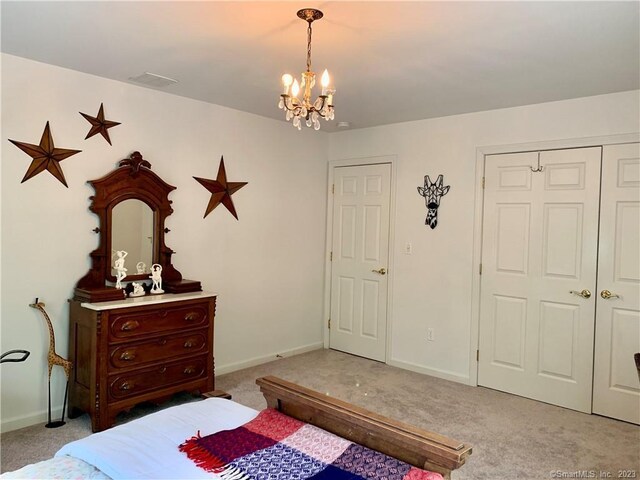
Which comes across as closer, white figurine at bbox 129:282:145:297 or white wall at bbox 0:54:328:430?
white wall at bbox 0:54:328:430

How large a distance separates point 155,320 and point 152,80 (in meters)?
1.79

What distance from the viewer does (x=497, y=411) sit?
3.63 metres

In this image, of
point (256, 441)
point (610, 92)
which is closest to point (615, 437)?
point (610, 92)

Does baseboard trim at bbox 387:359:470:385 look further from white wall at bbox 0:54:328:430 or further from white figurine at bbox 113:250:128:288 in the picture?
white figurine at bbox 113:250:128:288

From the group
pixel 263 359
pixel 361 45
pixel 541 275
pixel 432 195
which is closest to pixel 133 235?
pixel 263 359

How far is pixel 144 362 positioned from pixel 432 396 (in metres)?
2.34

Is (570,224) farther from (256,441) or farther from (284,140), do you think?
(256,441)

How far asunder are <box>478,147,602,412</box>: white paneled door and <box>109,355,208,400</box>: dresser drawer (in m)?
2.51

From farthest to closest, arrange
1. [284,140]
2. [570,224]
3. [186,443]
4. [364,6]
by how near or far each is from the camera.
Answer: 1. [284,140]
2. [570,224]
3. [364,6]
4. [186,443]

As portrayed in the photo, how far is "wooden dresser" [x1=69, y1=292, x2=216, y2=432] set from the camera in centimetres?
303

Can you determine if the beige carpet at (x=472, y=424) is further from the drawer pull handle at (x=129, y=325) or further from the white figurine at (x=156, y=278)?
the white figurine at (x=156, y=278)

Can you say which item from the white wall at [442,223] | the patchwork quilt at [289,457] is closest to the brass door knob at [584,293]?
the white wall at [442,223]

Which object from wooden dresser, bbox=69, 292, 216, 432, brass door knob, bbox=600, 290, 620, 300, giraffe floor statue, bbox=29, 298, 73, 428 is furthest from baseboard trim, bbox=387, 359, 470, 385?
giraffe floor statue, bbox=29, 298, 73, 428

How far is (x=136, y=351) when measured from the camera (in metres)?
3.20
